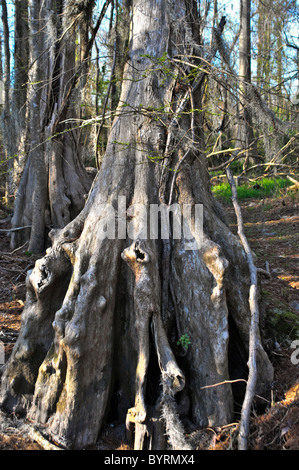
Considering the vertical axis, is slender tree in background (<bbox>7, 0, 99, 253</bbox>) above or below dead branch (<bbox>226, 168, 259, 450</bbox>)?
above

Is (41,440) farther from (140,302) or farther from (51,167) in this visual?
(51,167)

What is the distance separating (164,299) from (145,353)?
0.57m

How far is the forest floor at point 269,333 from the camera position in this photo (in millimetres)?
2814

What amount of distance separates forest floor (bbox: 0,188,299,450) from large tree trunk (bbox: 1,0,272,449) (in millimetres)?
156

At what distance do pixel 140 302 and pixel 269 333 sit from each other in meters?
1.46

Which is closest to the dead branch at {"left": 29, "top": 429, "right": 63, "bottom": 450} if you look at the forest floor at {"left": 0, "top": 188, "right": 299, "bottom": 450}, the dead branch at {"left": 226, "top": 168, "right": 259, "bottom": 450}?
the forest floor at {"left": 0, "top": 188, "right": 299, "bottom": 450}

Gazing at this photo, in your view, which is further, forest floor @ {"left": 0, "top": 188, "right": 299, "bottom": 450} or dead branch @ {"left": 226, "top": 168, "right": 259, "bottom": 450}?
forest floor @ {"left": 0, "top": 188, "right": 299, "bottom": 450}

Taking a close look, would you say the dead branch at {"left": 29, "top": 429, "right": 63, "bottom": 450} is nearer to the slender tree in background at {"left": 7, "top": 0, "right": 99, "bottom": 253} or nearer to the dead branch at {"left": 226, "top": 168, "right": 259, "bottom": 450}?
the dead branch at {"left": 226, "top": 168, "right": 259, "bottom": 450}

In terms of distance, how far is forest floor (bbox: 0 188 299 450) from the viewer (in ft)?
9.23

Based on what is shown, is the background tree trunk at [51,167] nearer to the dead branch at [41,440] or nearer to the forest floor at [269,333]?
the forest floor at [269,333]

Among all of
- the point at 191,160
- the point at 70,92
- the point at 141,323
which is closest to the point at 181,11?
the point at 191,160

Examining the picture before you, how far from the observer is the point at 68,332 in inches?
119

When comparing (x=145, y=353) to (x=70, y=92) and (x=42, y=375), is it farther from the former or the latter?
(x=70, y=92)

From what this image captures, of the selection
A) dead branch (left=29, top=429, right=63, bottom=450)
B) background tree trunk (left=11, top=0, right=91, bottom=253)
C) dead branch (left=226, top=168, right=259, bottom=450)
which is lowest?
dead branch (left=29, top=429, right=63, bottom=450)
